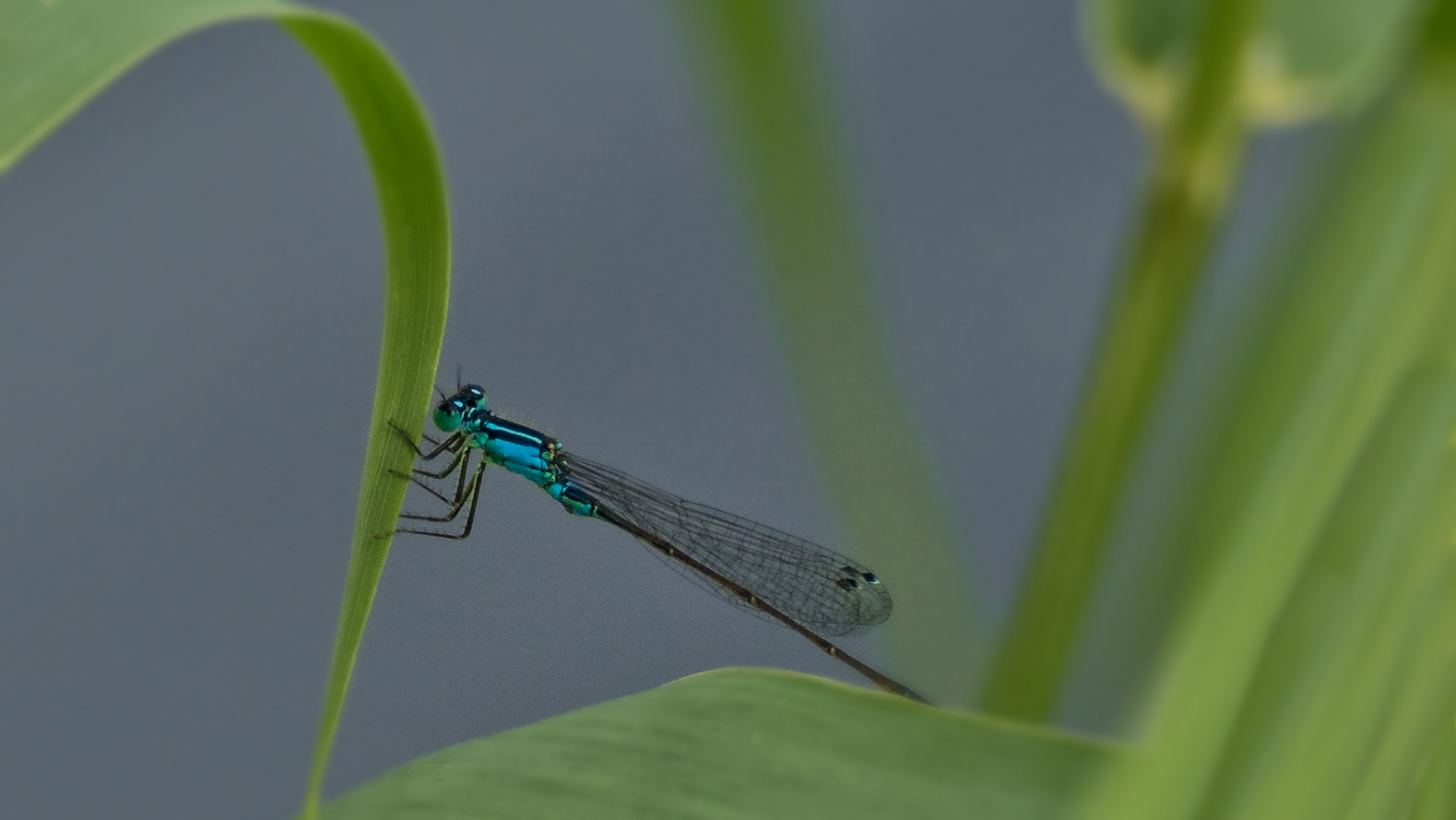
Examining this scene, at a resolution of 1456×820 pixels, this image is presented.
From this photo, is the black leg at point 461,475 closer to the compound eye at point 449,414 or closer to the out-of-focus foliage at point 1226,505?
the compound eye at point 449,414

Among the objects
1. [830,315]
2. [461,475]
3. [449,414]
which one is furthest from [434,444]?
[830,315]

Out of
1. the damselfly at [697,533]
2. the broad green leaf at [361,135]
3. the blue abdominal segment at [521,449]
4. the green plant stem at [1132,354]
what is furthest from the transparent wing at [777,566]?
the broad green leaf at [361,135]

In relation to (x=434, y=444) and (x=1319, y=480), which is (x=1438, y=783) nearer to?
(x=1319, y=480)

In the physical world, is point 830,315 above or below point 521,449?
above

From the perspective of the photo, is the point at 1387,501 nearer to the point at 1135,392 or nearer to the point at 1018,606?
the point at 1135,392

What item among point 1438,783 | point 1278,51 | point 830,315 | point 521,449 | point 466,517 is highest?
point 1278,51

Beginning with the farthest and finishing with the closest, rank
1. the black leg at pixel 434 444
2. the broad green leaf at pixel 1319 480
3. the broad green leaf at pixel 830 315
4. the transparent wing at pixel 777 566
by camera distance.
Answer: the transparent wing at pixel 777 566 → the broad green leaf at pixel 830 315 → the black leg at pixel 434 444 → the broad green leaf at pixel 1319 480

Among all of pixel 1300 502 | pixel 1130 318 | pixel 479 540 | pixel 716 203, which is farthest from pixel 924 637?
pixel 1300 502
